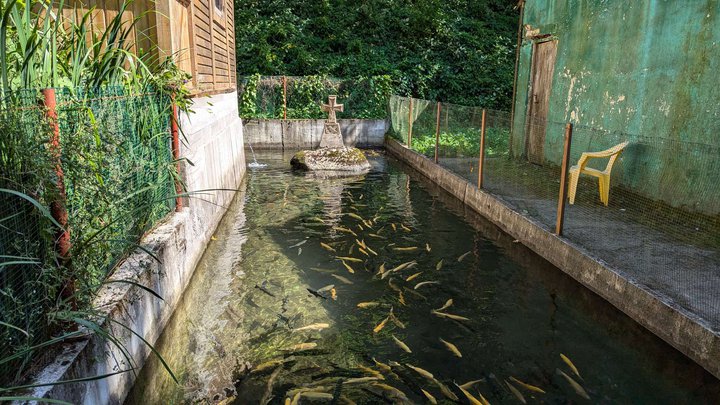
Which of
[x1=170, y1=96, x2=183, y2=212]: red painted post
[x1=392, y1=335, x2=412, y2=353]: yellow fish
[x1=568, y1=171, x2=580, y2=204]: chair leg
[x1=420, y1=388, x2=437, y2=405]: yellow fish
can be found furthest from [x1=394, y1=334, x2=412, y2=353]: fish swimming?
[x1=568, y1=171, x2=580, y2=204]: chair leg

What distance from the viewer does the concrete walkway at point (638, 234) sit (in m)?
5.04

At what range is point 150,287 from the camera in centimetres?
461

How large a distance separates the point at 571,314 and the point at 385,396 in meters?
2.43

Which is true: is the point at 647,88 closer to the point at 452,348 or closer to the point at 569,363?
the point at 569,363

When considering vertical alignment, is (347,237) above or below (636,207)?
below

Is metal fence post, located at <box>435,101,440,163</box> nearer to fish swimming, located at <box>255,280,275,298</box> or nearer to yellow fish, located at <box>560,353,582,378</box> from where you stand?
fish swimming, located at <box>255,280,275,298</box>

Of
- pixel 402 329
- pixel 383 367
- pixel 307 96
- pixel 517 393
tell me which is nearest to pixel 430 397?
pixel 383 367

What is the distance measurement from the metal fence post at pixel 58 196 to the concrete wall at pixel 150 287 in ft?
1.41

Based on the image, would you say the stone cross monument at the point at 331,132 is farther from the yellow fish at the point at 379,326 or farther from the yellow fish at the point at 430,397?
the yellow fish at the point at 430,397

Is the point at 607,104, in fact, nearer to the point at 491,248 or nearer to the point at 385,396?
the point at 491,248

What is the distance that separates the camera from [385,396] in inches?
154

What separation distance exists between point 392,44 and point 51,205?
24.8 meters

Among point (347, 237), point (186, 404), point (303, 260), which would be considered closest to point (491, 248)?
point (347, 237)

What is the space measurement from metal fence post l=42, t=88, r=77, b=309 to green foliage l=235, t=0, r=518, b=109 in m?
18.6
